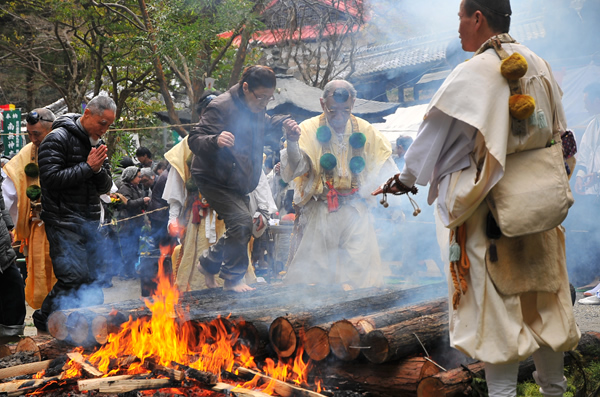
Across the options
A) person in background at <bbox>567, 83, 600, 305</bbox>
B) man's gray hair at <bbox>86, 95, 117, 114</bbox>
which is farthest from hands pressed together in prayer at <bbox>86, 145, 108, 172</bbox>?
person in background at <bbox>567, 83, 600, 305</bbox>

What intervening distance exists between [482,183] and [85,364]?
3.00 m

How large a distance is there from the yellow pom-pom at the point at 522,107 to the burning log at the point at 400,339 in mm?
1594

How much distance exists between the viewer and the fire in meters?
4.02

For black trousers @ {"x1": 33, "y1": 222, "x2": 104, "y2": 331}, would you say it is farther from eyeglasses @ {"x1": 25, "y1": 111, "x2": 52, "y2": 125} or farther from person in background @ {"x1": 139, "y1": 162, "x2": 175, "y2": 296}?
person in background @ {"x1": 139, "y1": 162, "x2": 175, "y2": 296}

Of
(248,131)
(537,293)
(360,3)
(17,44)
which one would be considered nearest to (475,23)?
(537,293)

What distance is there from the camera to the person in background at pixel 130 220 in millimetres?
10648

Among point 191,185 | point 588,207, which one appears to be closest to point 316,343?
point 191,185

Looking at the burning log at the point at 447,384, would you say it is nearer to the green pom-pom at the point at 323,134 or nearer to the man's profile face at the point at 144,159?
the green pom-pom at the point at 323,134

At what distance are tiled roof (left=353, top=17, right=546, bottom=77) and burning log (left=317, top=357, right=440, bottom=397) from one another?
38.8 feet

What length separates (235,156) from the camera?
5.85m

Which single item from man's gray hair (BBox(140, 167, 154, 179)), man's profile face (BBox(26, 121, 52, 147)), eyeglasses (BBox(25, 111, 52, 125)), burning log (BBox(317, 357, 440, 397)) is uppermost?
eyeglasses (BBox(25, 111, 52, 125))

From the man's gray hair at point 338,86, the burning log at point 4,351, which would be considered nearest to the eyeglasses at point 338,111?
the man's gray hair at point 338,86

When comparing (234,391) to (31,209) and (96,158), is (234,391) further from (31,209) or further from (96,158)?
(31,209)

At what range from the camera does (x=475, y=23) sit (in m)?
3.12
